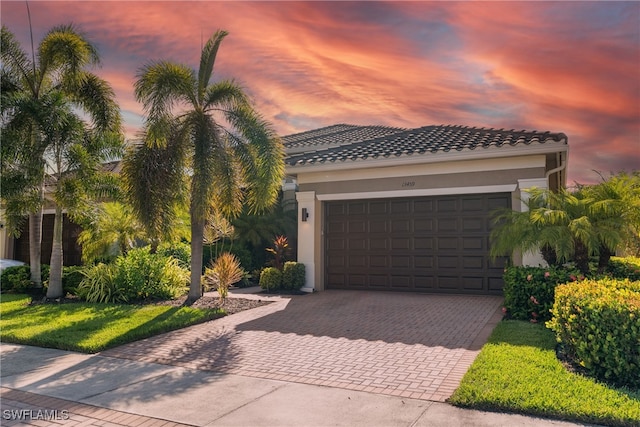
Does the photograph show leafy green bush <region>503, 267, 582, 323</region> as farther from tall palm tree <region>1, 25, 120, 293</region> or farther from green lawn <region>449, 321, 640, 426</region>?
tall palm tree <region>1, 25, 120, 293</region>

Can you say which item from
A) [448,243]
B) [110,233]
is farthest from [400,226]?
[110,233]

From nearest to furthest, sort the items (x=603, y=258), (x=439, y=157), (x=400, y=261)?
1. (x=603, y=258)
2. (x=439, y=157)
3. (x=400, y=261)

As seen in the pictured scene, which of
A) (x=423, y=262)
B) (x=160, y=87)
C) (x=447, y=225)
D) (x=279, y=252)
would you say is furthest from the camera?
(x=279, y=252)

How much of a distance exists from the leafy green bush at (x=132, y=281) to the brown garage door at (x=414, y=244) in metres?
4.56

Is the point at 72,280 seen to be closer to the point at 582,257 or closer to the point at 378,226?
the point at 378,226

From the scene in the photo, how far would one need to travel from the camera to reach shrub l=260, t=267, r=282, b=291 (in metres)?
13.7

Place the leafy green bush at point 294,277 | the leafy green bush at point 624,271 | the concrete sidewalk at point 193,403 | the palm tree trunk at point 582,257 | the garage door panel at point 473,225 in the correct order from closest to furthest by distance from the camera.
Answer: the concrete sidewalk at point 193,403 < the palm tree trunk at point 582,257 < the leafy green bush at point 624,271 < the garage door panel at point 473,225 < the leafy green bush at point 294,277

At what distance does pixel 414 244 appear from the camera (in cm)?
1267

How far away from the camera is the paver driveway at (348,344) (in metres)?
5.75

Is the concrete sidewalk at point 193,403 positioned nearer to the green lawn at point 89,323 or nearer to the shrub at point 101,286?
the green lawn at point 89,323

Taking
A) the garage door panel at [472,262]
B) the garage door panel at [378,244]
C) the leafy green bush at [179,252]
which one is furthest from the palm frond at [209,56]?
the garage door panel at [472,262]

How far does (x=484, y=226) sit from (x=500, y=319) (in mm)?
3633

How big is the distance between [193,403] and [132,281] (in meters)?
7.84

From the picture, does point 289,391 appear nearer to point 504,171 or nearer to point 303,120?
point 504,171
